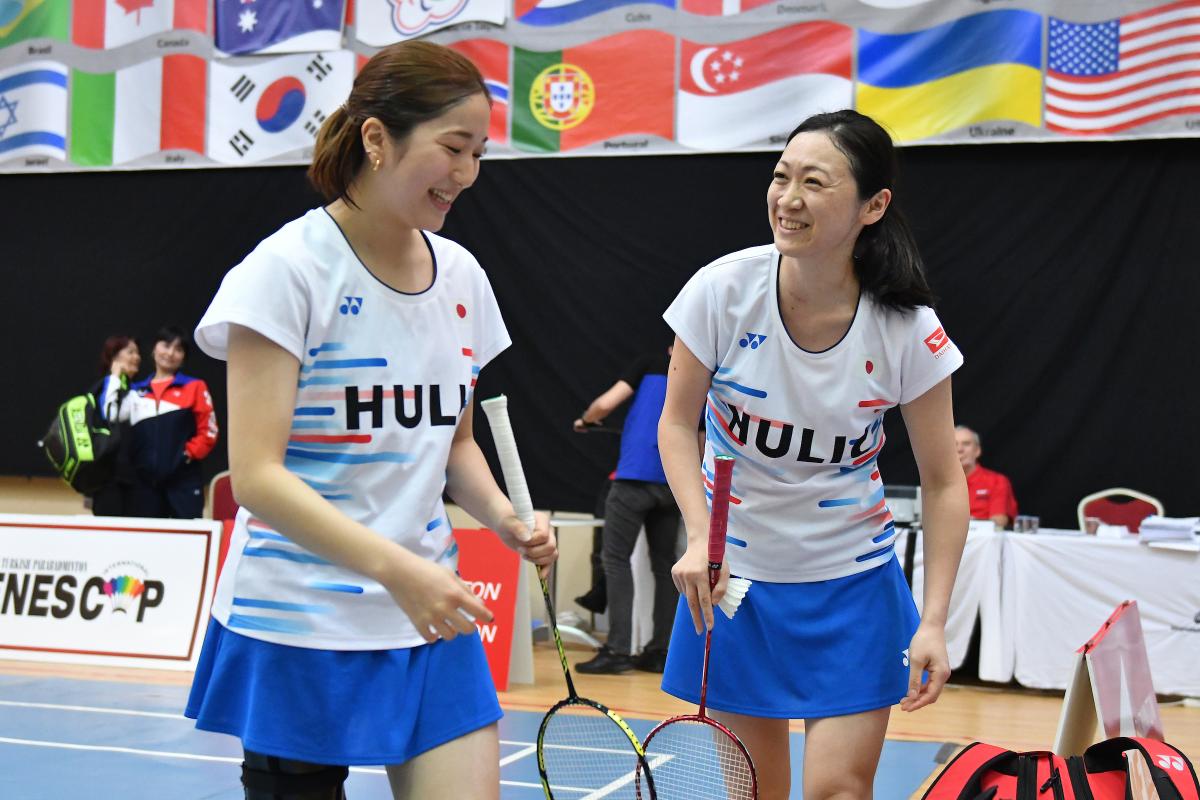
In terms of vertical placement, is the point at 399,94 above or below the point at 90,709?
above

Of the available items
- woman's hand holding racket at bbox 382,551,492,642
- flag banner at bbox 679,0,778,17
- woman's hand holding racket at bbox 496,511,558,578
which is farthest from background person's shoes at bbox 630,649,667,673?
woman's hand holding racket at bbox 382,551,492,642

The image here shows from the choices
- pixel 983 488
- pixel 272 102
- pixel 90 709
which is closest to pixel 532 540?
pixel 90 709

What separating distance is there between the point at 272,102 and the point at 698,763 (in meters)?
8.15

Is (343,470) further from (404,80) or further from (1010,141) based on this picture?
(1010,141)

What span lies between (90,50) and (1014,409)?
25.5 feet

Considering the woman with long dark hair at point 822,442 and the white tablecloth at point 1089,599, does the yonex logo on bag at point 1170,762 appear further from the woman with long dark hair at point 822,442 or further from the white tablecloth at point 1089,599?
the white tablecloth at point 1089,599

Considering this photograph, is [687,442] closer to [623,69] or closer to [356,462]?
[356,462]

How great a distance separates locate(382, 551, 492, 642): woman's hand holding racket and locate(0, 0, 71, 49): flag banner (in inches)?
422

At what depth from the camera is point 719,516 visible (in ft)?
8.21

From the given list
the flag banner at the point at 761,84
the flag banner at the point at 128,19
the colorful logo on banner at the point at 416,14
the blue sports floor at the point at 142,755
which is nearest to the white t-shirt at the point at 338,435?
the blue sports floor at the point at 142,755

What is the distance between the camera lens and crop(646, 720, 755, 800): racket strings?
107 inches

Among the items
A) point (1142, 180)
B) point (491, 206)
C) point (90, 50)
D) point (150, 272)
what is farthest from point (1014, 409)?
point (90, 50)

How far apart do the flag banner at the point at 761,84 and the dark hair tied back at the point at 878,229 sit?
6553mm

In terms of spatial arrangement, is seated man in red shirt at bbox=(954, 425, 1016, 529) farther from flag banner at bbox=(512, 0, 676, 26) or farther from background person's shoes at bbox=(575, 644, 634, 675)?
flag banner at bbox=(512, 0, 676, 26)
